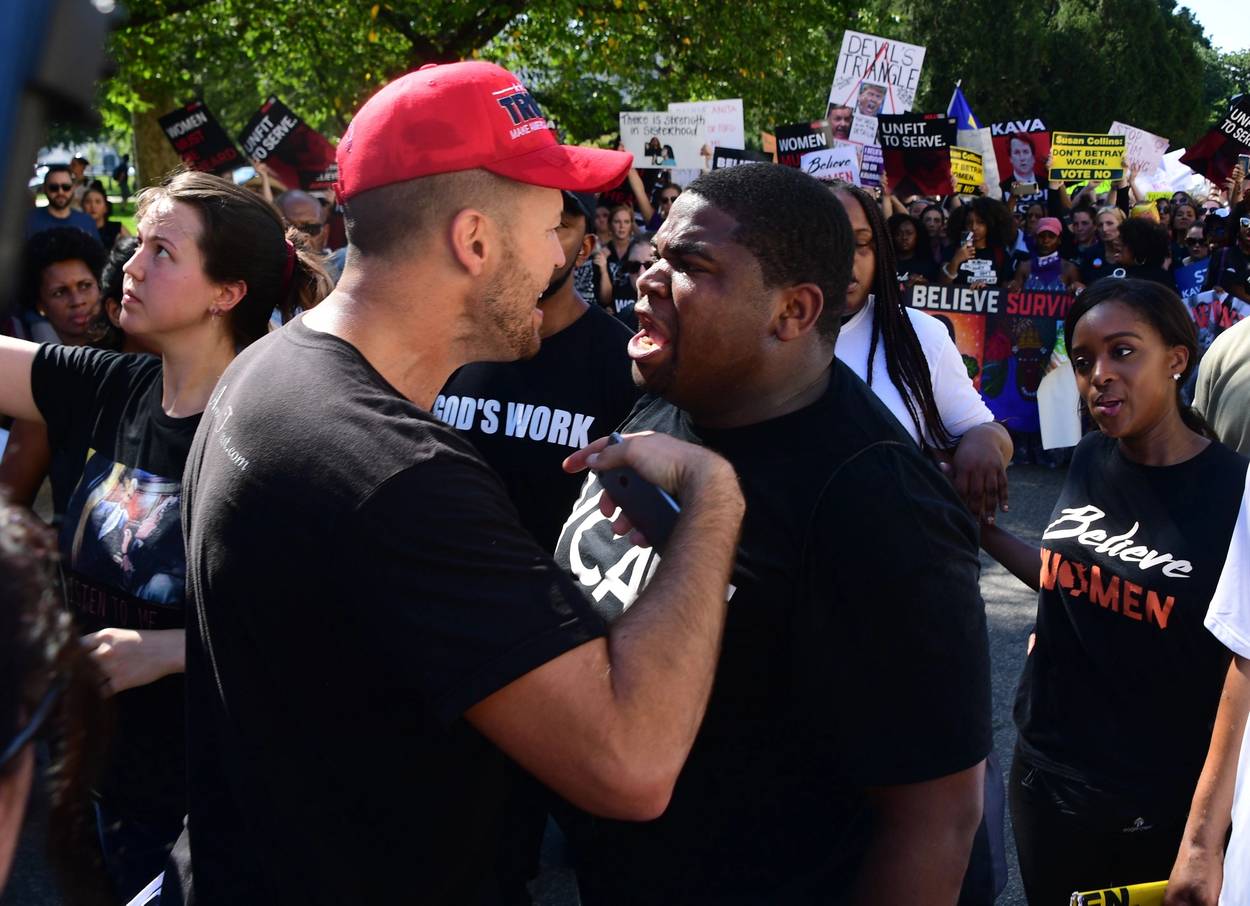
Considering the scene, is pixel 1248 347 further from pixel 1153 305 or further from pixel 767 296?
pixel 767 296

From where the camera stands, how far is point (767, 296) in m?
2.01

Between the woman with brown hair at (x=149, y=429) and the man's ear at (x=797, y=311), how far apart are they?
1098mm

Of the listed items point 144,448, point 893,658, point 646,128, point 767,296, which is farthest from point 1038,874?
point 646,128

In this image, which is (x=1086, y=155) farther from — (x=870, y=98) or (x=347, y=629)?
(x=347, y=629)

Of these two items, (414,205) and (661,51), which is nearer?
(414,205)

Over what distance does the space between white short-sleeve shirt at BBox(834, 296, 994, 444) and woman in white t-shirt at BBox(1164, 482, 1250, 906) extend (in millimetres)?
1430

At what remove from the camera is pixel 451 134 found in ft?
5.58

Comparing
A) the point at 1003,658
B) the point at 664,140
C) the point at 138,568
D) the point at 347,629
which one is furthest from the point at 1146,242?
the point at 347,629

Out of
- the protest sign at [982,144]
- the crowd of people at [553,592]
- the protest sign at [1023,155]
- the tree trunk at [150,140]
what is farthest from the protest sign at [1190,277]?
the tree trunk at [150,140]

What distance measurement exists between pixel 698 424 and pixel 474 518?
75 cm

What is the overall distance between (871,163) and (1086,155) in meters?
4.10

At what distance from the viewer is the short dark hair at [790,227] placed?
2020mm

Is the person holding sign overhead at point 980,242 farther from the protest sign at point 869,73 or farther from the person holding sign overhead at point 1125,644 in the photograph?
the person holding sign overhead at point 1125,644

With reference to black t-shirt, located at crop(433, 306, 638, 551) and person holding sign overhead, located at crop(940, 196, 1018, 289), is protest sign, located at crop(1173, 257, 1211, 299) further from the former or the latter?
black t-shirt, located at crop(433, 306, 638, 551)
